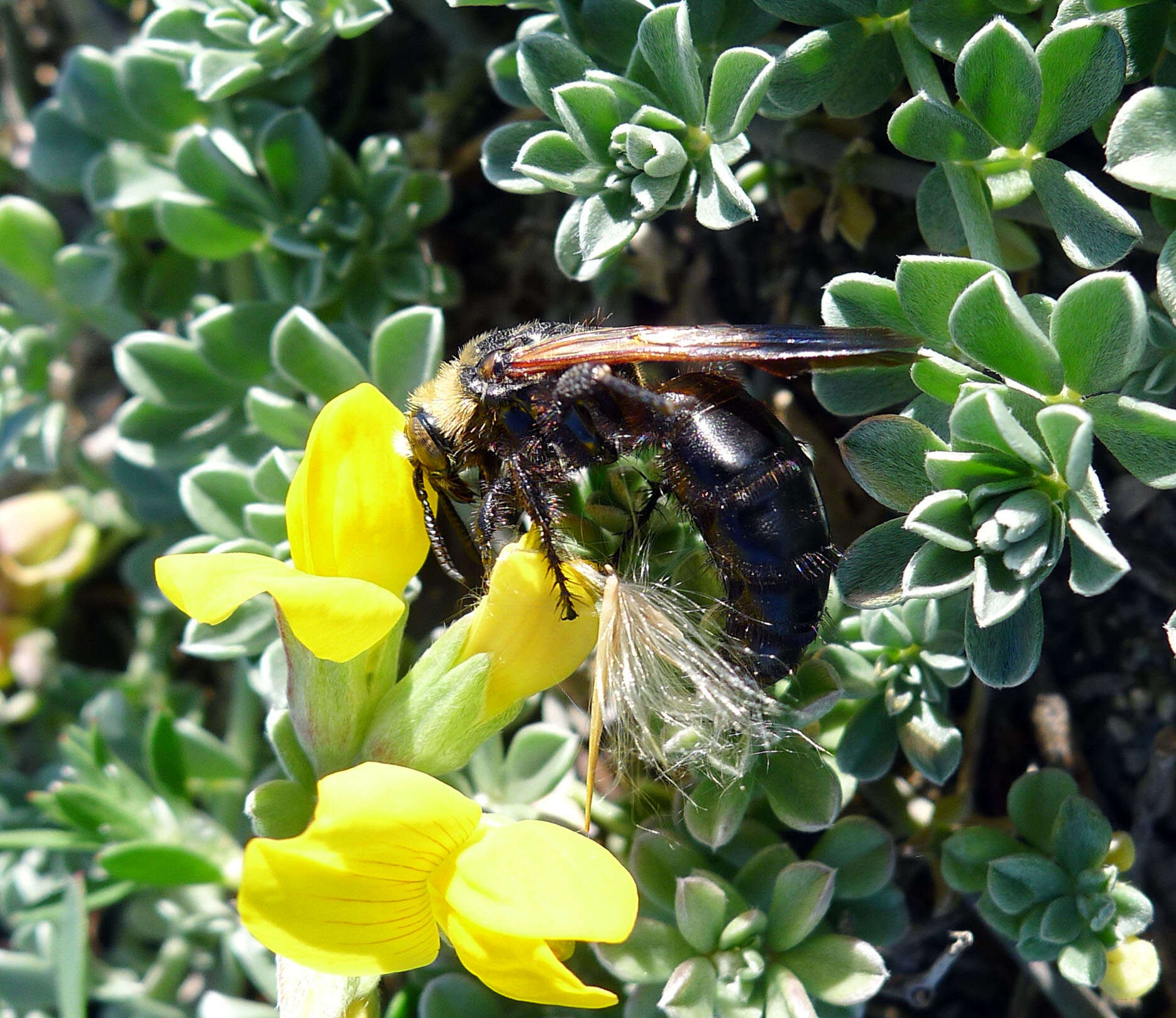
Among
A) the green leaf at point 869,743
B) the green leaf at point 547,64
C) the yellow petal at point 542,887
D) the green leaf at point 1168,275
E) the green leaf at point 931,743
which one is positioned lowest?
the green leaf at point 869,743

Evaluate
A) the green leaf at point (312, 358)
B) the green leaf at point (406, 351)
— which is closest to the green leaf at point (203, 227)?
the green leaf at point (312, 358)

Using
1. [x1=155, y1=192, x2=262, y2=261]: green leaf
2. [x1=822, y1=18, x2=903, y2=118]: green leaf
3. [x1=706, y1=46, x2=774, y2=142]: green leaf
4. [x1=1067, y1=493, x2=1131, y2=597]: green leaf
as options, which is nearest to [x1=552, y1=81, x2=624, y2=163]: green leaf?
[x1=706, y1=46, x2=774, y2=142]: green leaf

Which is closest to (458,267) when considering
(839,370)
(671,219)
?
(671,219)

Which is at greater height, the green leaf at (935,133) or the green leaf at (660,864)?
the green leaf at (935,133)

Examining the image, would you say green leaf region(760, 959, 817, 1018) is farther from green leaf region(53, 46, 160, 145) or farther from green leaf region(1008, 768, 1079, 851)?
green leaf region(53, 46, 160, 145)

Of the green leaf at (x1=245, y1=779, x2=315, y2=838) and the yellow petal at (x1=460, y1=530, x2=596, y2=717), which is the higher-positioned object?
the yellow petal at (x1=460, y1=530, x2=596, y2=717)

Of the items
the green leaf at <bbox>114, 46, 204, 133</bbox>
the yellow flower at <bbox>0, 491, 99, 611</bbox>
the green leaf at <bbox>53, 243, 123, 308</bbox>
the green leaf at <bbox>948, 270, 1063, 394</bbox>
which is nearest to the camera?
the green leaf at <bbox>948, 270, 1063, 394</bbox>

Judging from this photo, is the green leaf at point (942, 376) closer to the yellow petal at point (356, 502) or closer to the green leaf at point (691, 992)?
the yellow petal at point (356, 502)
